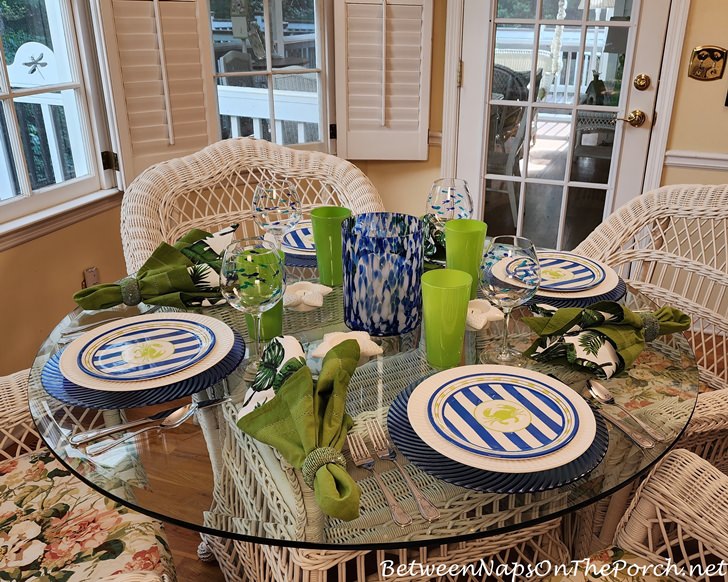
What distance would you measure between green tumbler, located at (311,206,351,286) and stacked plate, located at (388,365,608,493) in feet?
1.39

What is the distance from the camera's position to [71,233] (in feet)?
7.58

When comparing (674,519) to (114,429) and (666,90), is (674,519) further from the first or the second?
(666,90)

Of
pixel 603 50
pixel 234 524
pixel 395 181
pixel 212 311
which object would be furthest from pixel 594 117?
pixel 234 524

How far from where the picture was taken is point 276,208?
161 centimetres

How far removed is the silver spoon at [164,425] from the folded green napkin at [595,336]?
22.1 inches

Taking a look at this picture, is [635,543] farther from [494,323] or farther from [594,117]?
[594,117]

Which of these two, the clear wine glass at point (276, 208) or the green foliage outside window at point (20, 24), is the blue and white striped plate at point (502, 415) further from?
the green foliage outside window at point (20, 24)

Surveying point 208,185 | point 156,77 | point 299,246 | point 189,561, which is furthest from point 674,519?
point 156,77

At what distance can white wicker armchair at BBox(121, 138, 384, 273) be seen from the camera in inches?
66.8

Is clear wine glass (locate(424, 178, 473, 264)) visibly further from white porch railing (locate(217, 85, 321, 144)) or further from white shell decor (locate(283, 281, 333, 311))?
white porch railing (locate(217, 85, 321, 144))

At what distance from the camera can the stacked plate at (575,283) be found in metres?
1.32

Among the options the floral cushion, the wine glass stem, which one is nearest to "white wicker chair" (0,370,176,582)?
the floral cushion

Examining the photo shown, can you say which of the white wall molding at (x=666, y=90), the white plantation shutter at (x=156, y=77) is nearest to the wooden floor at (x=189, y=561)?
the white plantation shutter at (x=156, y=77)

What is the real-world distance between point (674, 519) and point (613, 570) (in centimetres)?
13
